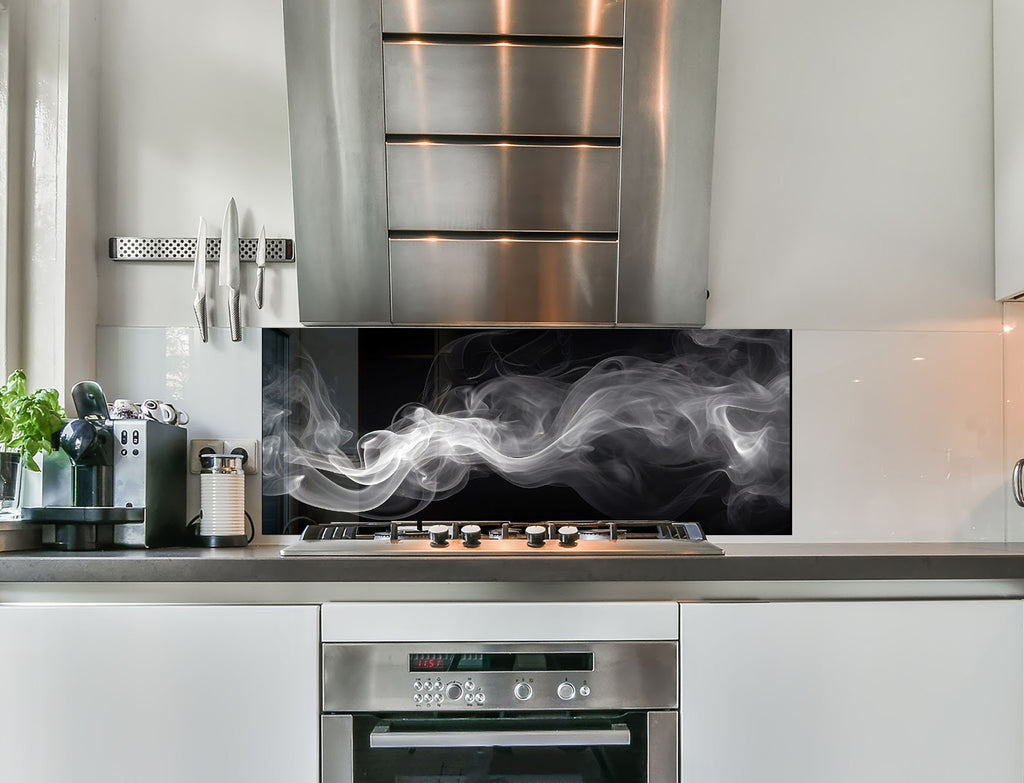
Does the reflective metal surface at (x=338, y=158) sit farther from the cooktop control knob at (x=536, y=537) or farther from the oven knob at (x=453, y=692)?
the oven knob at (x=453, y=692)

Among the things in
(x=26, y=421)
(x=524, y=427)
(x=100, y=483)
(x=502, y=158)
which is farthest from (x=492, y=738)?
(x=502, y=158)

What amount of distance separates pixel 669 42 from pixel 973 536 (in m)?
1.46

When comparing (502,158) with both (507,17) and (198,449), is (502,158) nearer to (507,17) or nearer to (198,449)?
(507,17)

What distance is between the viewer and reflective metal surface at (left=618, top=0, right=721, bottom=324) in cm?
193

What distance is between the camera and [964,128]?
2223 millimetres

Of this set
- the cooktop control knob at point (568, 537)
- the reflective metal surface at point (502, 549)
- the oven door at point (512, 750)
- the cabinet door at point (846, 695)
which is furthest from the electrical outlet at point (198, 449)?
the cabinet door at point (846, 695)

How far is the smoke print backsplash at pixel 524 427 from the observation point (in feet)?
7.10

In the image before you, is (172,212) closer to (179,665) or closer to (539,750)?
(179,665)

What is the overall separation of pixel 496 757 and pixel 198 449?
3.59ft

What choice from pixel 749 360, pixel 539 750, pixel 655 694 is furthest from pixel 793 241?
pixel 539 750

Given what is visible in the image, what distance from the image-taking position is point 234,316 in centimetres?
211

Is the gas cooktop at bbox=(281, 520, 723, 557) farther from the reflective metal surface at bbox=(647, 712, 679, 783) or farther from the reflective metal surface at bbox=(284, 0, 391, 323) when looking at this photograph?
the reflective metal surface at bbox=(284, 0, 391, 323)

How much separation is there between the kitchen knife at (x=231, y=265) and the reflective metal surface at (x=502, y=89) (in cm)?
49

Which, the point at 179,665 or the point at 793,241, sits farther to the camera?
Answer: the point at 793,241
